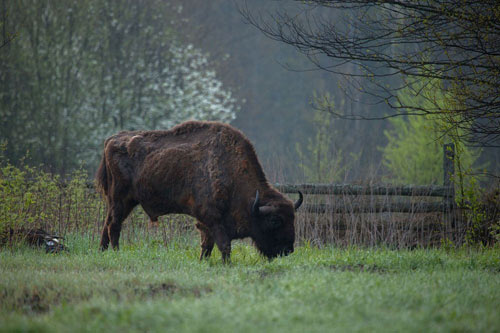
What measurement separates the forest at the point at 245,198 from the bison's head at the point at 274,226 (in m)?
0.04

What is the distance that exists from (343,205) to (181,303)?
7.06 meters

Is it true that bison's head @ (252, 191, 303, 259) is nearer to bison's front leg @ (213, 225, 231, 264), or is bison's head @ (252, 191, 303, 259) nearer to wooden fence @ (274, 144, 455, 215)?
bison's front leg @ (213, 225, 231, 264)

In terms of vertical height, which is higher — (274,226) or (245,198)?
(245,198)

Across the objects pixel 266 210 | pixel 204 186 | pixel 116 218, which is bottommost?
pixel 116 218

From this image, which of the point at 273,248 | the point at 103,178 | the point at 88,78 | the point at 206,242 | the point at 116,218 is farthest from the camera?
the point at 88,78

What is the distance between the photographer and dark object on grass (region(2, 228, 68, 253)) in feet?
31.1

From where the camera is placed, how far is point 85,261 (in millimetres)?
7871

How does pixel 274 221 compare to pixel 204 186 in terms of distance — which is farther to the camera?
pixel 204 186

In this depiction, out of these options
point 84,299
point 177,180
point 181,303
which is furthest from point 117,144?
point 181,303

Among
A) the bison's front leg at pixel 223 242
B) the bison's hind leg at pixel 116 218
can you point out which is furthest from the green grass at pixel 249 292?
the bison's hind leg at pixel 116 218

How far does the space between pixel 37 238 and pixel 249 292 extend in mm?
5657

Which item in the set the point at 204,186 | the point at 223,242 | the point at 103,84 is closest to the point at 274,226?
the point at 223,242

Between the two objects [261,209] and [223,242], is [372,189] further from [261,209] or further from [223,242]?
[223,242]

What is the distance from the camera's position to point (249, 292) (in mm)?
5672
